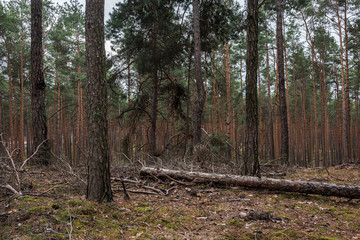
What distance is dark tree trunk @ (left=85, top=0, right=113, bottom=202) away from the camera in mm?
3686

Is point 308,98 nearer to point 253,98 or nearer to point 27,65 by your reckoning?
point 253,98

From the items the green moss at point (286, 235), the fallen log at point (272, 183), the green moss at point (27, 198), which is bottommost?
the green moss at point (286, 235)

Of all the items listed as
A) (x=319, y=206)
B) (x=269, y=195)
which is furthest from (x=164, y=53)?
(x=319, y=206)

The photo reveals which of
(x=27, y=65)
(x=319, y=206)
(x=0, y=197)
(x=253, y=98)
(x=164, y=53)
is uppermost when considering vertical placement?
(x=27, y=65)

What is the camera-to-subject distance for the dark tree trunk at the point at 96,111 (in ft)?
12.1

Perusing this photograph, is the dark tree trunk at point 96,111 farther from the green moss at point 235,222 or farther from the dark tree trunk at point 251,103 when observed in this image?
the dark tree trunk at point 251,103

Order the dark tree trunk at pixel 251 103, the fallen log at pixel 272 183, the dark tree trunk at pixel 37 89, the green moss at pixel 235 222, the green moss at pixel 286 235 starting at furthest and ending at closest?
the dark tree trunk at pixel 37 89 → the dark tree trunk at pixel 251 103 → the fallen log at pixel 272 183 → the green moss at pixel 235 222 → the green moss at pixel 286 235

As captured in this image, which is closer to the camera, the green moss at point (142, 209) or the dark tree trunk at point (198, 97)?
the green moss at point (142, 209)

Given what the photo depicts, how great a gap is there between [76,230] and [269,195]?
378 centimetres

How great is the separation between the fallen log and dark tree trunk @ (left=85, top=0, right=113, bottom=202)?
223cm

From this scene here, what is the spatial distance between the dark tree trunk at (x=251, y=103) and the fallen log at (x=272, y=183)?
51 centimetres

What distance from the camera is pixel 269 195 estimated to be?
15.6ft

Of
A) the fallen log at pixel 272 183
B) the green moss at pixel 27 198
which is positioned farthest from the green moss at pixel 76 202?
the fallen log at pixel 272 183

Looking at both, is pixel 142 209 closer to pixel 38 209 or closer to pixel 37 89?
pixel 38 209
